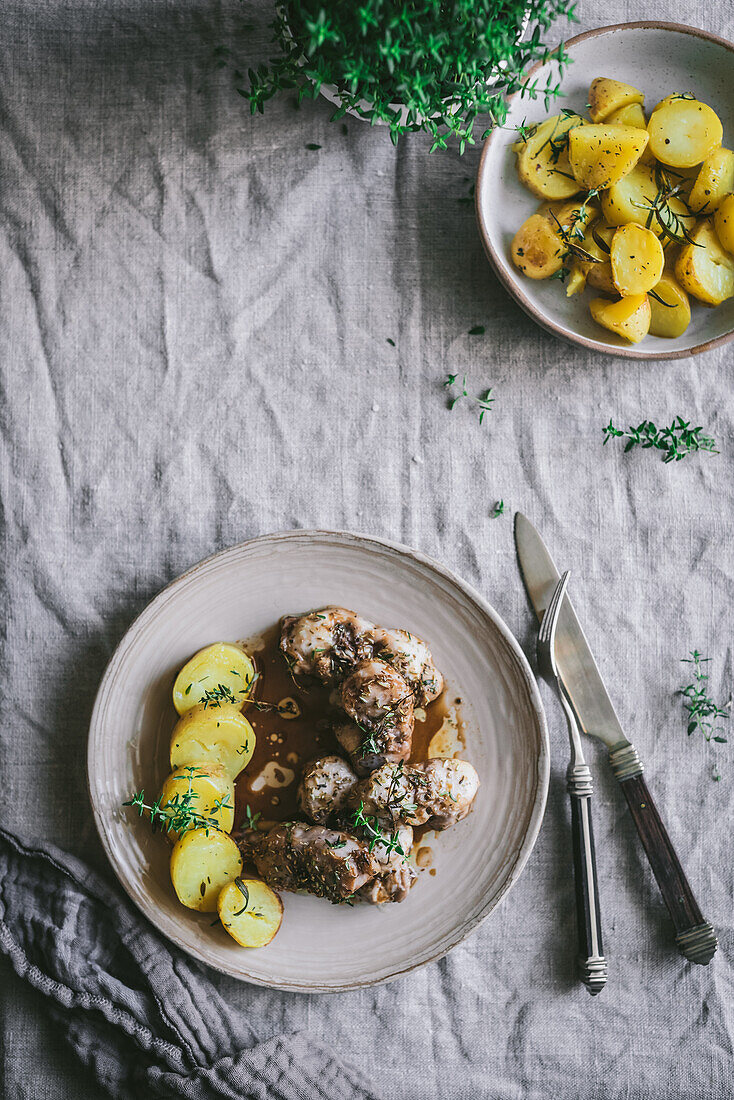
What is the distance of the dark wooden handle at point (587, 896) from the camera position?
5.32 feet

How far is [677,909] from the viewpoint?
64.8 inches

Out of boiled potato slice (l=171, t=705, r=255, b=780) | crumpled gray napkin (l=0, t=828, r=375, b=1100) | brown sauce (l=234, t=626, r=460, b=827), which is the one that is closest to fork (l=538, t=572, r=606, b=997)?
brown sauce (l=234, t=626, r=460, b=827)

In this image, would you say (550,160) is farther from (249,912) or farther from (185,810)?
(249,912)

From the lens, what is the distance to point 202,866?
1513mm

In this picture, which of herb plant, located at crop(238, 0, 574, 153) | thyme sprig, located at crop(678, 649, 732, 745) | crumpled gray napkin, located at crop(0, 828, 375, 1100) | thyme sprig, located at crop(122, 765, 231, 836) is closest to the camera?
herb plant, located at crop(238, 0, 574, 153)

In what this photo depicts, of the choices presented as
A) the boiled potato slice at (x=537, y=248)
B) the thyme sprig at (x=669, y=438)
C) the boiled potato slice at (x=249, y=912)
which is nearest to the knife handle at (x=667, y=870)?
the thyme sprig at (x=669, y=438)

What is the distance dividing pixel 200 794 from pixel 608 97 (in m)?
1.46

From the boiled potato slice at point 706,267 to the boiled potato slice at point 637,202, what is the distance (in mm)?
42

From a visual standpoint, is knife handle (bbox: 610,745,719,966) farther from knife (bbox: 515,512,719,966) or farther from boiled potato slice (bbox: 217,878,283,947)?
boiled potato slice (bbox: 217,878,283,947)

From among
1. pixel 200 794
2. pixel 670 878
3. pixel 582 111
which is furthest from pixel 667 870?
pixel 582 111

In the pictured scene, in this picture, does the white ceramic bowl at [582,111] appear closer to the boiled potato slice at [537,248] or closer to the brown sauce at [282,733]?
the boiled potato slice at [537,248]

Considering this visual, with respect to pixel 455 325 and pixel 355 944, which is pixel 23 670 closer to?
pixel 355 944

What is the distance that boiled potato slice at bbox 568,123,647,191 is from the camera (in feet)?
5.09

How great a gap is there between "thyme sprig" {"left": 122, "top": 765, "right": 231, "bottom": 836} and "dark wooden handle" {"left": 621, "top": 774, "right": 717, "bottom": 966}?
769 mm
